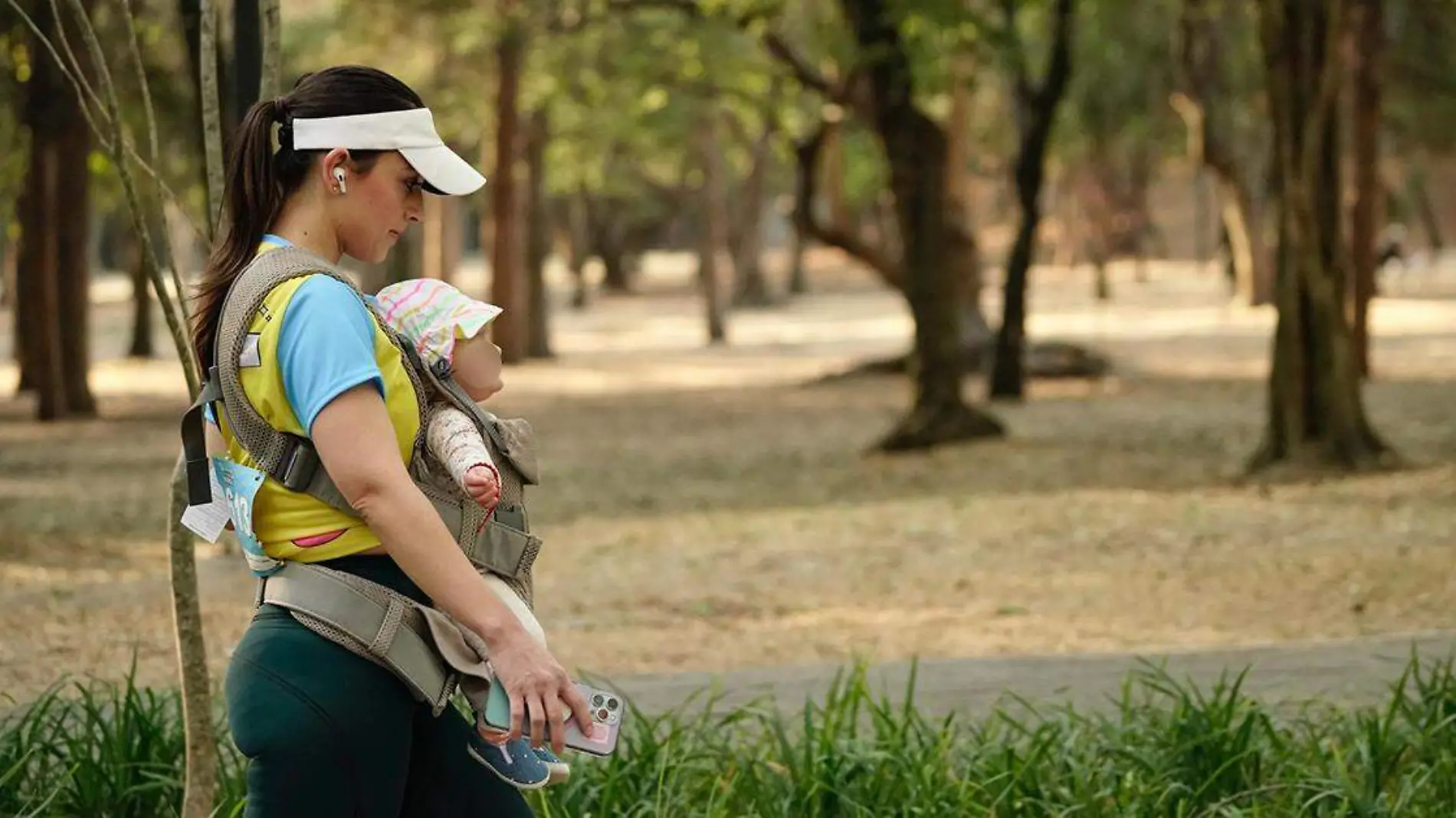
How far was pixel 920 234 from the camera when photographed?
17.4 meters

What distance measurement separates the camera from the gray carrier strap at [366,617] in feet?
10.2

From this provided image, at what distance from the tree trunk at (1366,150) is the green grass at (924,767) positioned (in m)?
16.1

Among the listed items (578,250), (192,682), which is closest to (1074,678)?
(192,682)

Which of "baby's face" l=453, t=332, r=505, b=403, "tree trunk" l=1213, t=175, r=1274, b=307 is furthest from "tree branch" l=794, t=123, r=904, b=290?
"baby's face" l=453, t=332, r=505, b=403

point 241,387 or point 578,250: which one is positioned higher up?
point 241,387

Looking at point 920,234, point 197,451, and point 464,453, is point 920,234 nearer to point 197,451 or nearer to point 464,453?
point 197,451

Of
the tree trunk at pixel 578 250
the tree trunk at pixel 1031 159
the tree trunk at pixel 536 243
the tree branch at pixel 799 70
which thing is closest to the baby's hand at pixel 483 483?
the tree branch at pixel 799 70

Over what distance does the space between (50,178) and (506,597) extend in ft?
69.3

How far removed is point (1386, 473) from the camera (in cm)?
1429

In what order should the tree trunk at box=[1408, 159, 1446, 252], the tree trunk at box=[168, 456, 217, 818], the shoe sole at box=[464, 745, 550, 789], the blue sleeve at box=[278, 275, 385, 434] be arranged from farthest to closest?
the tree trunk at box=[1408, 159, 1446, 252], the tree trunk at box=[168, 456, 217, 818], the shoe sole at box=[464, 745, 550, 789], the blue sleeve at box=[278, 275, 385, 434]

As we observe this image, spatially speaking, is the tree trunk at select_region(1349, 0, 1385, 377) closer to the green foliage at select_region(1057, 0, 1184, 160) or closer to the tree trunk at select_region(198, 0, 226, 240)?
the green foliage at select_region(1057, 0, 1184, 160)

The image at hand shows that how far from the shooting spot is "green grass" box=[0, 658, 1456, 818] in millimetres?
5031

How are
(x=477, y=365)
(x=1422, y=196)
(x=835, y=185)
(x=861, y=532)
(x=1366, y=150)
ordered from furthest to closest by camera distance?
(x=1422, y=196) < (x=835, y=185) < (x=1366, y=150) < (x=861, y=532) < (x=477, y=365)

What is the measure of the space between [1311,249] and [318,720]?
11834mm
